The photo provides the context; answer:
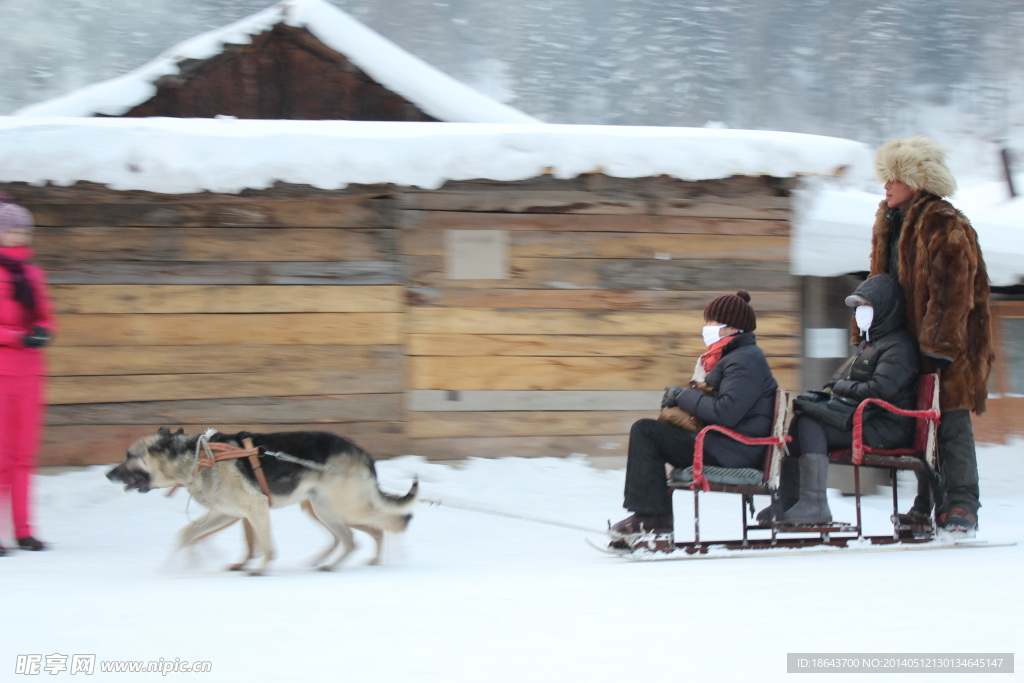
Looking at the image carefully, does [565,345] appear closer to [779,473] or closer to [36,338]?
[779,473]

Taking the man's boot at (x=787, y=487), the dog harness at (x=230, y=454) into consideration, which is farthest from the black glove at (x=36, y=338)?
the man's boot at (x=787, y=487)

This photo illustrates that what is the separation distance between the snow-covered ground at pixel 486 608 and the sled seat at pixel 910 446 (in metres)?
0.47

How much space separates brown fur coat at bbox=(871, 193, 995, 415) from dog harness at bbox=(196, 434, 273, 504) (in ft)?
11.3

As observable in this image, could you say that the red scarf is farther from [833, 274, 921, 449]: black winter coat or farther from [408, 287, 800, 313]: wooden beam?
[408, 287, 800, 313]: wooden beam

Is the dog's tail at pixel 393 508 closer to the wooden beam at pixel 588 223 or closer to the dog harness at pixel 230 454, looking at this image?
the dog harness at pixel 230 454

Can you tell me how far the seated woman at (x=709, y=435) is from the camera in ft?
14.6

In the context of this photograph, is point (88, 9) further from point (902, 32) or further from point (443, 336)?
point (443, 336)

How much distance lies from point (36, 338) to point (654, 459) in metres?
3.33

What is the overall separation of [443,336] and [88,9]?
144 feet

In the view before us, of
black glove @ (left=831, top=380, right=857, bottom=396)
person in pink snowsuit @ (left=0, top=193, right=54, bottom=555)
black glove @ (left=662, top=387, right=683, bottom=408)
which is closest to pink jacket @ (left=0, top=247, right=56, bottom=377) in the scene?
person in pink snowsuit @ (left=0, top=193, right=54, bottom=555)

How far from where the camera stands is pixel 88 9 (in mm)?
42656

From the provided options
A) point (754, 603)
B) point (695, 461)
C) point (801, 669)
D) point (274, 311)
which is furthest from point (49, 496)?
point (801, 669)

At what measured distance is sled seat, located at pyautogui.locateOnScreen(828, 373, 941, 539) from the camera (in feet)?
15.1

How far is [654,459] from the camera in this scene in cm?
452
